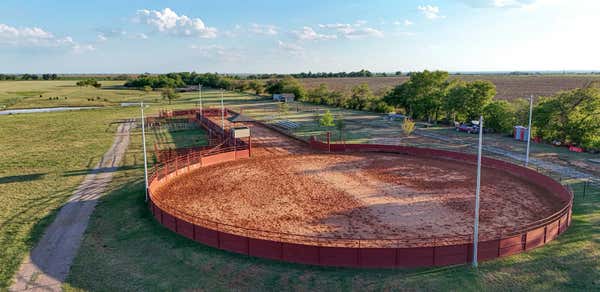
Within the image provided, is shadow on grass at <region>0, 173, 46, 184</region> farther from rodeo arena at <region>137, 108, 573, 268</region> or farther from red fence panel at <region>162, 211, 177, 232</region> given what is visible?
red fence panel at <region>162, 211, 177, 232</region>

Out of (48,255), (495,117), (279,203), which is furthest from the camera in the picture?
(495,117)

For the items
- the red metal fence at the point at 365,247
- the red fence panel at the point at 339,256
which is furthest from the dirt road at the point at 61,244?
the red fence panel at the point at 339,256

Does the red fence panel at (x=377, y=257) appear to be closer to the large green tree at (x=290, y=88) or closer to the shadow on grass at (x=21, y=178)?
the shadow on grass at (x=21, y=178)

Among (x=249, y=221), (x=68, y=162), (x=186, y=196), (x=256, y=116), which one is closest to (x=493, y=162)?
(x=249, y=221)

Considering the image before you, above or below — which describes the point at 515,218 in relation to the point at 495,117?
below

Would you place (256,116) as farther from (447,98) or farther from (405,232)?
(405,232)

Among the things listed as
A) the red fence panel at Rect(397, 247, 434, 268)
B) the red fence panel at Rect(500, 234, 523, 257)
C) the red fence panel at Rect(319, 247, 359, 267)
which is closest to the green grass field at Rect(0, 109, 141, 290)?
the red fence panel at Rect(319, 247, 359, 267)

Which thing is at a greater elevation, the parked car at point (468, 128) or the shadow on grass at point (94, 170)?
the parked car at point (468, 128)
